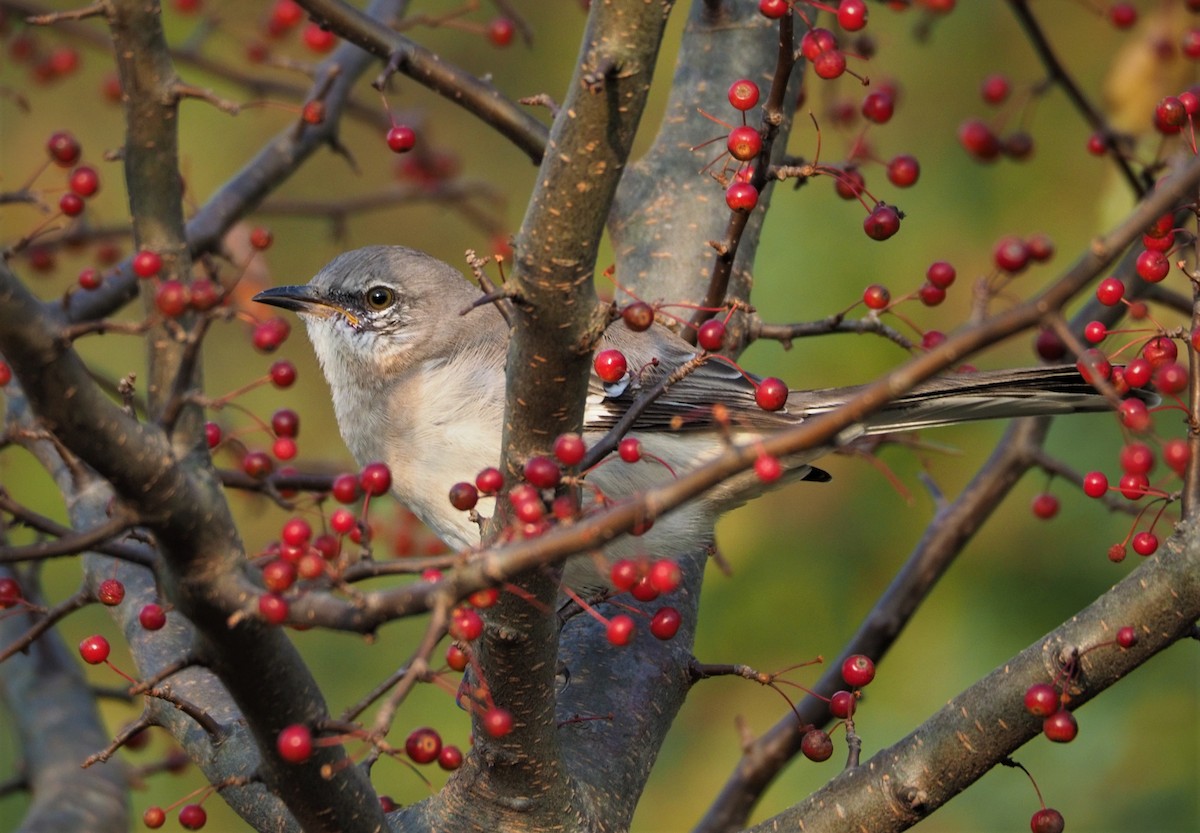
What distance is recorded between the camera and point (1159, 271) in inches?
115

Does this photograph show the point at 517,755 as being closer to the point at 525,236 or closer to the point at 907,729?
the point at 525,236

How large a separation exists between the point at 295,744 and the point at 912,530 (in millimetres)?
3456

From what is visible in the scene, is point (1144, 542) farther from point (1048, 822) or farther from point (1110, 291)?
point (1048, 822)

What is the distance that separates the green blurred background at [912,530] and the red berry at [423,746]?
7.82 feet

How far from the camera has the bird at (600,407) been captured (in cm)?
371

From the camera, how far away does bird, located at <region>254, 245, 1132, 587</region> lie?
146 inches

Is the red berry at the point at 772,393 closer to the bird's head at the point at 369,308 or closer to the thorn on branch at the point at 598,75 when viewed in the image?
the thorn on branch at the point at 598,75

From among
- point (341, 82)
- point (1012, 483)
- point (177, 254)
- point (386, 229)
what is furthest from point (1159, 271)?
point (386, 229)

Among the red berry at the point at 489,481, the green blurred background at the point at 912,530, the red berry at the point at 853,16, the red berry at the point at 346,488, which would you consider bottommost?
the green blurred background at the point at 912,530

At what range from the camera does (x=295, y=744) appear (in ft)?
7.00

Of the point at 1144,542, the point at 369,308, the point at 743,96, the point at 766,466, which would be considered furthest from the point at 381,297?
the point at 766,466

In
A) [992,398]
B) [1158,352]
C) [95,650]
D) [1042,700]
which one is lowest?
[95,650]

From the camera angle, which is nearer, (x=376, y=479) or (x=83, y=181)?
(x=376, y=479)

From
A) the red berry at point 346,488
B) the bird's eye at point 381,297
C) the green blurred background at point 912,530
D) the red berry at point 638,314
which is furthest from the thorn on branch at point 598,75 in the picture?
the bird's eye at point 381,297
